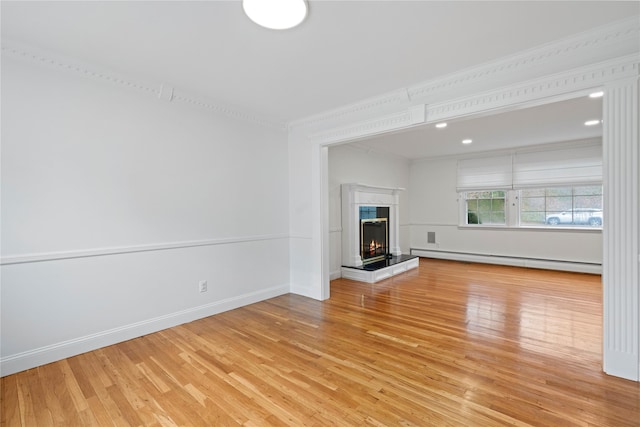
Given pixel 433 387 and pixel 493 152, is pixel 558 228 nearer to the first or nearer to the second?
pixel 493 152

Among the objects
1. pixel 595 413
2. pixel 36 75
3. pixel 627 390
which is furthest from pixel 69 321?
pixel 627 390

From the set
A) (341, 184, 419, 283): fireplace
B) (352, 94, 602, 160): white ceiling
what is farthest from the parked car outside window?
(341, 184, 419, 283): fireplace

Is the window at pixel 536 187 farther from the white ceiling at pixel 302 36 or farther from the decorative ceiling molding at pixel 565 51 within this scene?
the white ceiling at pixel 302 36

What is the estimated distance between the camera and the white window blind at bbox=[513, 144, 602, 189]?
5.44 meters

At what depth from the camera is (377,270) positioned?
508cm

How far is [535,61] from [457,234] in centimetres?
513

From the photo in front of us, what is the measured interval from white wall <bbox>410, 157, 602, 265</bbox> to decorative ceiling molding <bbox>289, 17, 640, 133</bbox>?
445 centimetres

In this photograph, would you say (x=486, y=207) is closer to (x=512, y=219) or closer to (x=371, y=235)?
(x=512, y=219)

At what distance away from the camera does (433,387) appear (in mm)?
2070

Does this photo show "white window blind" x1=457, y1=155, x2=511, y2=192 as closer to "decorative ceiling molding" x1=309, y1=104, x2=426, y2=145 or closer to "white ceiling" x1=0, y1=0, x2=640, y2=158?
"decorative ceiling molding" x1=309, y1=104, x2=426, y2=145

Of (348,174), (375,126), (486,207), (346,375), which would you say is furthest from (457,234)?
(346,375)

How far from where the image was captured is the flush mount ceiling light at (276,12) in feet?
5.99

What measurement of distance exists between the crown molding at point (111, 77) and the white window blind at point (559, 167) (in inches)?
220

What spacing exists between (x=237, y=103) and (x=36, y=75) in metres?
1.76
